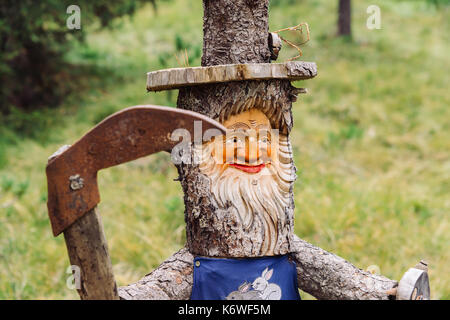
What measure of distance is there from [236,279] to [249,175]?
1.36 feet

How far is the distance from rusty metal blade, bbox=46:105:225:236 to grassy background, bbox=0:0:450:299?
1.84m

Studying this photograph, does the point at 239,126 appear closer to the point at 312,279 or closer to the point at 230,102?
the point at 230,102

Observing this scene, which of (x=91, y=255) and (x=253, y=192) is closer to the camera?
(x=91, y=255)

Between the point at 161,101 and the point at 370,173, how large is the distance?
263 cm

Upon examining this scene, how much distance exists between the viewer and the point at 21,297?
2.92m

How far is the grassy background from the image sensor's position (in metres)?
3.36

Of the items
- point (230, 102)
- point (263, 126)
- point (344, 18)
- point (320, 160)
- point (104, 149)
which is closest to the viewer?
point (104, 149)

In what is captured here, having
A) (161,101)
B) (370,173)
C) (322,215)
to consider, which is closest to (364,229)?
(322,215)

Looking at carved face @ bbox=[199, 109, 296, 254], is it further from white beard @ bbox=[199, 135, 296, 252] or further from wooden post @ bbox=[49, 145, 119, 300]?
wooden post @ bbox=[49, 145, 119, 300]

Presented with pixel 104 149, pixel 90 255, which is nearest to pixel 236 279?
pixel 90 255

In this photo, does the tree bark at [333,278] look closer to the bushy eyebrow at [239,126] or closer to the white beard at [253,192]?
the white beard at [253,192]

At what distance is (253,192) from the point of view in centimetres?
180

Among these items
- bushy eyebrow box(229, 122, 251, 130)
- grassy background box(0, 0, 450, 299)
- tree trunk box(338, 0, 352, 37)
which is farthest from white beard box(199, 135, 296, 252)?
tree trunk box(338, 0, 352, 37)
